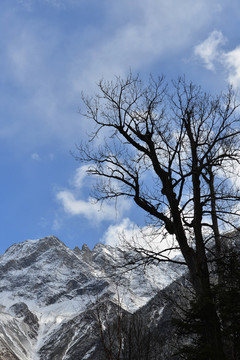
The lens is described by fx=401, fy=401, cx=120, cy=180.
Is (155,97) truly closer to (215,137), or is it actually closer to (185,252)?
(215,137)

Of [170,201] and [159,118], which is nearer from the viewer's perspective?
[170,201]

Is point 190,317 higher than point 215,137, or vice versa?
point 215,137

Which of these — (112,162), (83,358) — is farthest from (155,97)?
(83,358)

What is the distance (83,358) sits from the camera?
588ft

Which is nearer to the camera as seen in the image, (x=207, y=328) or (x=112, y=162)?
(x=207, y=328)

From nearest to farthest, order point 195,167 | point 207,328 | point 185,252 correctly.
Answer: point 207,328
point 185,252
point 195,167

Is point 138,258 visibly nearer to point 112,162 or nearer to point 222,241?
point 112,162

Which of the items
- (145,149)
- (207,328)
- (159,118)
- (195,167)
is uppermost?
(159,118)

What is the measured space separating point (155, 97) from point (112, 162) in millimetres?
1619

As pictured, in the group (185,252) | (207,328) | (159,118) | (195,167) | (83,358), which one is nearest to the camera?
(207,328)

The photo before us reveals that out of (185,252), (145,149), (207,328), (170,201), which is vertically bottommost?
(207,328)

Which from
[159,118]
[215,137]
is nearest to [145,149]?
[159,118]

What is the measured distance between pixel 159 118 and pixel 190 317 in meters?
3.89

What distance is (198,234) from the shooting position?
22.8 feet
